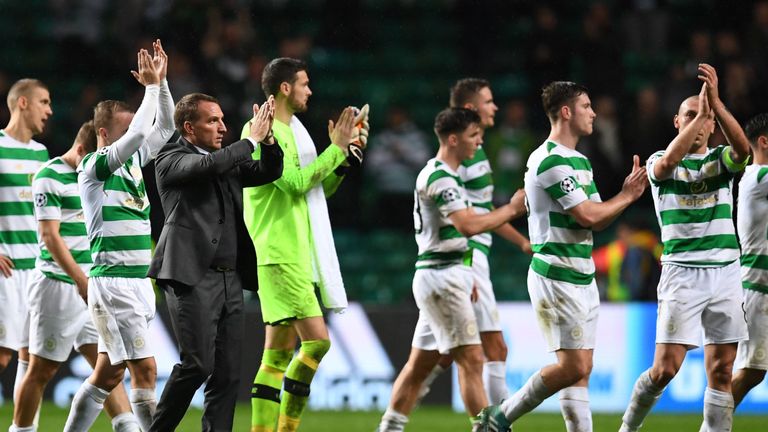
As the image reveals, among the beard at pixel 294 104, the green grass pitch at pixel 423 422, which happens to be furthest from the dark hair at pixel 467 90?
the green grass pitch at pixel 423 422

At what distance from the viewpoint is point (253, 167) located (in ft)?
21.9

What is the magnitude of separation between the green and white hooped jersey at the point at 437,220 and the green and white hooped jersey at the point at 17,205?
2.75 meters

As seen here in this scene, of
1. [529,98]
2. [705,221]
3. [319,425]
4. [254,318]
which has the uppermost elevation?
[529,98]

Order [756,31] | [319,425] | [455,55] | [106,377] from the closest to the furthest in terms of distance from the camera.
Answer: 1. [106,377]
2. [319,425]
3. [756,31]
4. [455,55]

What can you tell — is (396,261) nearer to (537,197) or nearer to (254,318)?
(254,318)

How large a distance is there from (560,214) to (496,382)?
1984 mm

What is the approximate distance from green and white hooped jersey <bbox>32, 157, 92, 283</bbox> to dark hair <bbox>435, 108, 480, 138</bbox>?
96.5 inches

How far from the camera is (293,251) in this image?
7270 millimetres

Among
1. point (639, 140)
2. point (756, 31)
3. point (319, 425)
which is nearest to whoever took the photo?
point (319, 425)

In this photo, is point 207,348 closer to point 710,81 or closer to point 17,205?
point 17,205

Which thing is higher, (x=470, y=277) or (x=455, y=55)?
(x=455, y=55)

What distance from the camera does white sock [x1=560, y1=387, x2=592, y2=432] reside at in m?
7.23

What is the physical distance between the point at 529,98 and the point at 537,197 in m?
8.47

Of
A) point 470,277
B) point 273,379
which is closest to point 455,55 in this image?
point 470,277
